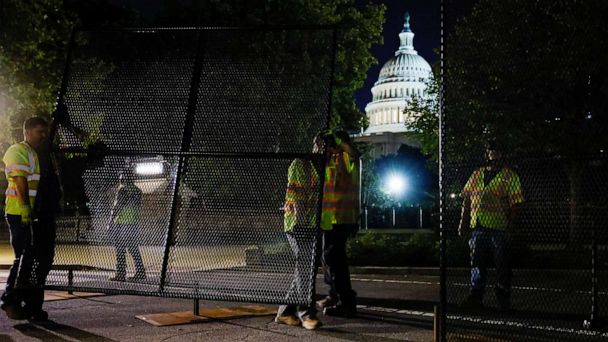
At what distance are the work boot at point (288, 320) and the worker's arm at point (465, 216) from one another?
5.81 ft

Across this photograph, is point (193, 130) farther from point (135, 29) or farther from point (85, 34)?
point (85, 34)

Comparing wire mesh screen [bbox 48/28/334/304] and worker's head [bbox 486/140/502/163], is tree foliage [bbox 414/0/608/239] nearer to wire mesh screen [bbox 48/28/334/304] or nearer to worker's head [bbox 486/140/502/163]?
worker's head [bbox 486/140/502/163]

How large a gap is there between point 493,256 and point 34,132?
4.69m

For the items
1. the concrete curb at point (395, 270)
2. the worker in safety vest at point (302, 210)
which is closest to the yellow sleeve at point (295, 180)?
the worker in safety vest at point (302, 210)

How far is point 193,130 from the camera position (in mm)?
6062

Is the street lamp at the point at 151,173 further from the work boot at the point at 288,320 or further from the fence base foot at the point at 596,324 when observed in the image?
the fence base foot at the point at 596,324

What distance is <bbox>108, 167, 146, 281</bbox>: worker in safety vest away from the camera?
6.06m

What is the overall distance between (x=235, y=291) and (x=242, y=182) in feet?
2.97

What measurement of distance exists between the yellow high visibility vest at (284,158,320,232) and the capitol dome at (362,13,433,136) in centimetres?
10514

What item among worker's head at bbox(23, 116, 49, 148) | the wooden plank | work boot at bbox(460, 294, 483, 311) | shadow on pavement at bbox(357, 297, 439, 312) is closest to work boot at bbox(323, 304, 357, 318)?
the wooden plank

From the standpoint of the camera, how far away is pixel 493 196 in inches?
240

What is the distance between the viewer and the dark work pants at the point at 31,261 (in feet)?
20.4

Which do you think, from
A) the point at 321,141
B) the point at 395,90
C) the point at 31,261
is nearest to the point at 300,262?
the point at 321,141

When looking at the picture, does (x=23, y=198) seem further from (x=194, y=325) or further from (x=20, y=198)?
(x=194, y=325)
